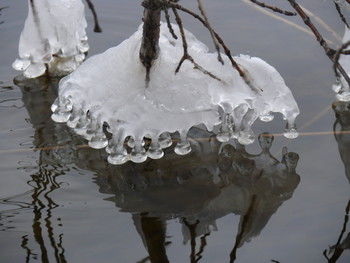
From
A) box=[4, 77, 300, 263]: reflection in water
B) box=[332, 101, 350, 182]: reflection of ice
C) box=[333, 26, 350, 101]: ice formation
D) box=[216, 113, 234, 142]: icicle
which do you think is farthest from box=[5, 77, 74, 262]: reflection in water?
box=[333, 26, 350, 101]: ice formation

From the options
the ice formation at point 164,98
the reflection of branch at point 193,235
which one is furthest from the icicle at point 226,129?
the reflection of branch at point 193,235

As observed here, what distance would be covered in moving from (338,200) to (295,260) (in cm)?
39

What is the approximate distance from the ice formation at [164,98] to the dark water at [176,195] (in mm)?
97

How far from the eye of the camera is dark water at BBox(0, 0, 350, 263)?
1899 mm

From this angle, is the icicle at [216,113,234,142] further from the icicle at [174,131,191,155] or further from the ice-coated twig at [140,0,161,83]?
the ice-coated twig at [140,0,161,83]

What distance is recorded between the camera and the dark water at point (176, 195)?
1899 mm

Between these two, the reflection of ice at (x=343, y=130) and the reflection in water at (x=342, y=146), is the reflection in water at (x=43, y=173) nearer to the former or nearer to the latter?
the reflection in water at (x=342, y=146)

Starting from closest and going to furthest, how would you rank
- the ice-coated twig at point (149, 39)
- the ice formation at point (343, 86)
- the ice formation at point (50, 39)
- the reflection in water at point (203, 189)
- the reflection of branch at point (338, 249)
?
the reflection of branch at point (338, 249)
the reflection in water at point (203, 189)
the ice-coated twig at point (149, 39)
the ice formation at point (343, 86)
the ice formation at point (50, 39)

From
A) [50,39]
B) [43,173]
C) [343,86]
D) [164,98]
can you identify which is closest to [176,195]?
[164,98]

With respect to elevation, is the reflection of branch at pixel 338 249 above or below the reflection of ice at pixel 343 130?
above

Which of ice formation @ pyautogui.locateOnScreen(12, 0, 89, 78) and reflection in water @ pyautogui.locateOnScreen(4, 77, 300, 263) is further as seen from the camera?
ice formation @ pyautogui.locateOnScreen(12, 0, 89, 78)

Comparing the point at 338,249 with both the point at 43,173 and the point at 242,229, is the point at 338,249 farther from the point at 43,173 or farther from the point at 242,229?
the point at 43,173

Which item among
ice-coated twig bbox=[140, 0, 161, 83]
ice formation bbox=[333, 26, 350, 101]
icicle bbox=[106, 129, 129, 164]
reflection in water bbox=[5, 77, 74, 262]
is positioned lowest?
reflection in water bbox=[5, 77, 74, 262]

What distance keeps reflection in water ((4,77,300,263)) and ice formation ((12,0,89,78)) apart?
432 millimetres
